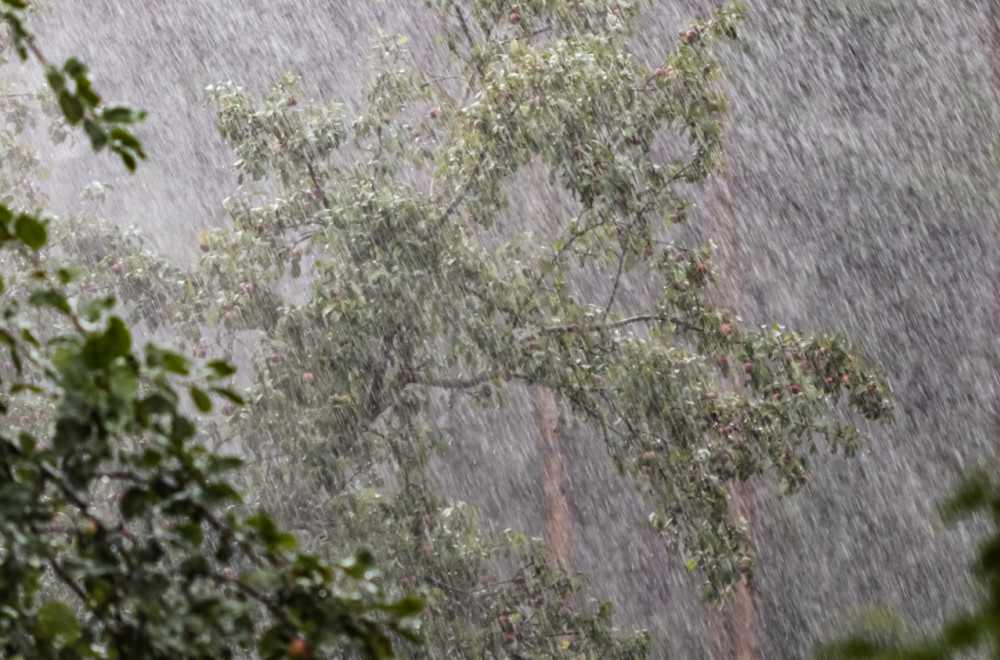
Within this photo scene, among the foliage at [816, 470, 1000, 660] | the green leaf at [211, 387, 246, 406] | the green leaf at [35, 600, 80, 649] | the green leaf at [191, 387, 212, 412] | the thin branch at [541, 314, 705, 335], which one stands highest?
the thin branch at [541, 314, 705, 335]

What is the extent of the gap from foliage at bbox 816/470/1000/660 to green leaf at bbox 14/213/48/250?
1.48ft

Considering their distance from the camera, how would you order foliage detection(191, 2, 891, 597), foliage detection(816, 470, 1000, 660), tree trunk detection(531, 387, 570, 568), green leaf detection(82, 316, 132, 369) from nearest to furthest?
foliage detection(816, 470, 1000, 660)
green leaf detection(82, 316, 132, 369)
foliage detection(191, 2, 891, 597)
tree trunk detection(531, 387, 570, 568)

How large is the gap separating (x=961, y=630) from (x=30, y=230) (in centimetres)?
49

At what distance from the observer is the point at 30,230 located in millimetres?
574

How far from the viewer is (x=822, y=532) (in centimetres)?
439

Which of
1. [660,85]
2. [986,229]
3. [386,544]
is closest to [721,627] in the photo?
[986,229]

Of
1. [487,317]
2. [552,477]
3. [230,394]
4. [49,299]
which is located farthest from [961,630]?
[552,477]

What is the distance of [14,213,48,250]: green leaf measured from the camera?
0.57m

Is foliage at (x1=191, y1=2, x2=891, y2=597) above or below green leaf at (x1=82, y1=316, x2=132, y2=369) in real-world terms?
above

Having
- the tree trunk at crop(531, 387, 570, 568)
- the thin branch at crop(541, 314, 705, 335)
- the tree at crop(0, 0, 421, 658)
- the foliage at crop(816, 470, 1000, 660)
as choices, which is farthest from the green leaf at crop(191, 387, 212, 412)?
the tree trunk at crop(531, 387, 570, 568)

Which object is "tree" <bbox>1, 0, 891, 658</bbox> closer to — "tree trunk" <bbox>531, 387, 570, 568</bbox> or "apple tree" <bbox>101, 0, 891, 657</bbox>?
"apple tree" <bbox>101, 0, 891, 657</bbox>

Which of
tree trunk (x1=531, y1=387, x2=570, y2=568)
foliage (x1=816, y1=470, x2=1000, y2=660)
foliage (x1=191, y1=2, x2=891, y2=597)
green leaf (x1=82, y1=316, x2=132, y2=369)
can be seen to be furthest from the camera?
tree trunk (x1=531, y1=387, x2=570, y2=568)

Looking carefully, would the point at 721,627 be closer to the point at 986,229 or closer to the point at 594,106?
the point at 986,229

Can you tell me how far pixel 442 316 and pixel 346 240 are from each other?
0.85 ft
